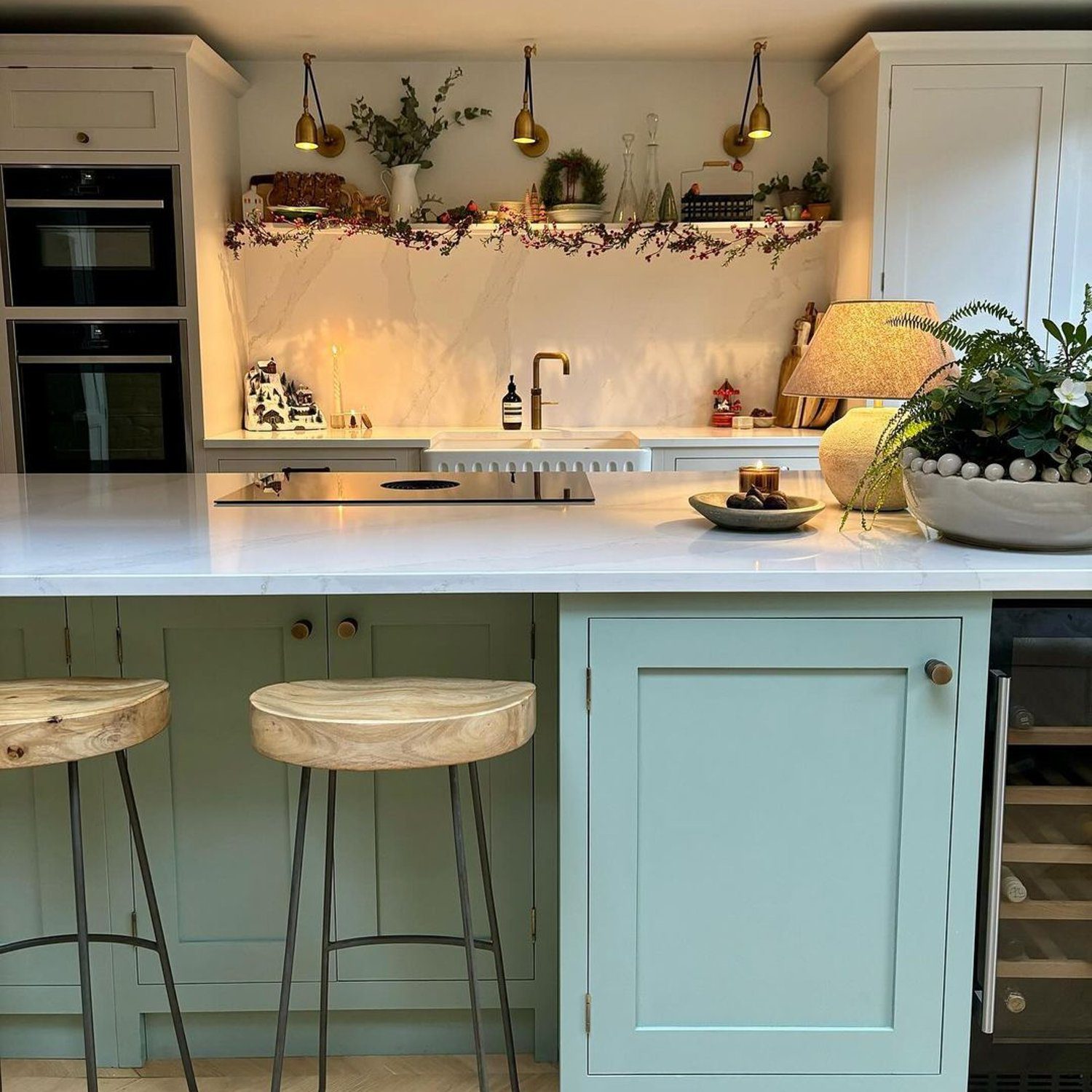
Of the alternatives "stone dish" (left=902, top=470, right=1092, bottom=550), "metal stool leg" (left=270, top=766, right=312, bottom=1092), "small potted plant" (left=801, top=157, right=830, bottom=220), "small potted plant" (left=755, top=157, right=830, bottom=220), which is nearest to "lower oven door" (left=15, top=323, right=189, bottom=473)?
"small potted plant" (left=755, top=157, right=830, bottom=220)

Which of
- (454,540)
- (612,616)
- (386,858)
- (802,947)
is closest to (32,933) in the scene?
(386,858)

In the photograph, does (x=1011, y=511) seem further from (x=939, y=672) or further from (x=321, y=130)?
(x=321, y=130)

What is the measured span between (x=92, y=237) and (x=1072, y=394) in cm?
344

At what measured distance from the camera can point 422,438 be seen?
13.8ft

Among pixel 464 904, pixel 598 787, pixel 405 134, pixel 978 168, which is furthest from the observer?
pixel 405 134

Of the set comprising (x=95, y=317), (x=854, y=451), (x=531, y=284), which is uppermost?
(x=531, y=284)

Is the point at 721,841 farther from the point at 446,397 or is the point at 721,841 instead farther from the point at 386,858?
the point at 446,397

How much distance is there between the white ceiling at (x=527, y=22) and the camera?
12.2 feet

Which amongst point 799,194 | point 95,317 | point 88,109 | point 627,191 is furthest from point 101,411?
point 799,194

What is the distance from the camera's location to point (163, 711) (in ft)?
5.24

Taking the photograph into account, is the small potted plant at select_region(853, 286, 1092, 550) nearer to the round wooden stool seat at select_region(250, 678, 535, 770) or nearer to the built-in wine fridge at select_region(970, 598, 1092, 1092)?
the built-in wine fridge at select_region(970, 598, 1092, 1092)

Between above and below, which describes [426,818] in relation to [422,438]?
below

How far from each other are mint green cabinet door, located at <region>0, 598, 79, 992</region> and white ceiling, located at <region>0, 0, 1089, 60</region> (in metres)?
2.68

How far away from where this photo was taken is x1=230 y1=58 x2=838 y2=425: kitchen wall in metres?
4.49
